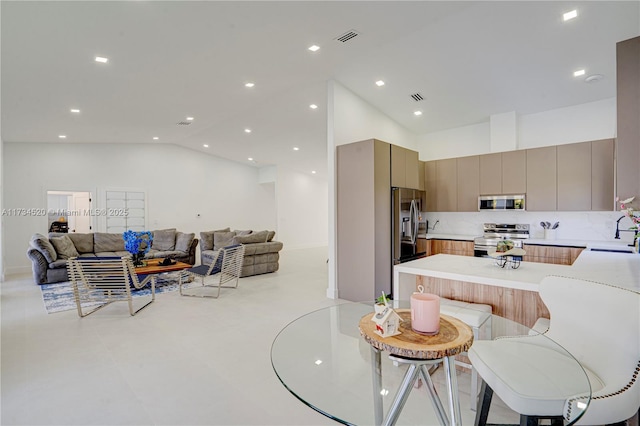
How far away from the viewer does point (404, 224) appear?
4.49 m

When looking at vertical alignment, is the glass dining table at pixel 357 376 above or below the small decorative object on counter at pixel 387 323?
below

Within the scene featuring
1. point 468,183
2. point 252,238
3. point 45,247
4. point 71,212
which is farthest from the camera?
point 71,212

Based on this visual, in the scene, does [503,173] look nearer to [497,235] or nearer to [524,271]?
[497,235]

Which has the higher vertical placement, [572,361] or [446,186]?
[446,186]

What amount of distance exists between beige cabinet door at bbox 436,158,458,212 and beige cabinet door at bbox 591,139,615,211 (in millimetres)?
1836

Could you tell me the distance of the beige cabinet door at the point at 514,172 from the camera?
184 inches

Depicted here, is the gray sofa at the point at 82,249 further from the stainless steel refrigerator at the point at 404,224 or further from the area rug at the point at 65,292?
the stainless steel refrigerator at the point at 404,224

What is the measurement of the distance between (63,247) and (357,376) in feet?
22.6

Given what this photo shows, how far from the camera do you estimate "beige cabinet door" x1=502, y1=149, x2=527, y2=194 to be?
15.3ft

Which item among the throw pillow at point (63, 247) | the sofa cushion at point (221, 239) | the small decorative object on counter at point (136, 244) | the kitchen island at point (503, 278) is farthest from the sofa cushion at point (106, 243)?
the kitchen island at point (503, 278)

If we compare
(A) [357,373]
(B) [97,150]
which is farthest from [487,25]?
(B) [97,150]

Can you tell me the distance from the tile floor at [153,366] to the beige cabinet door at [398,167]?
2.12 metres

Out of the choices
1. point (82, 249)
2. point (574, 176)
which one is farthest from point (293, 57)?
point (82, 249)

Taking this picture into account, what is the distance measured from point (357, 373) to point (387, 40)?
11.2 ft
